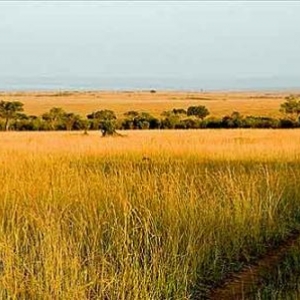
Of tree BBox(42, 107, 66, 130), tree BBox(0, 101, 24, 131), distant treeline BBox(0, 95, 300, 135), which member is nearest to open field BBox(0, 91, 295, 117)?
distant treeline BBox(0, 95, 300, 135)

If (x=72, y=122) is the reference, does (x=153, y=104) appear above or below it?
below

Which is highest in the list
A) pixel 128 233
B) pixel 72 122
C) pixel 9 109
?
pixel 128 233

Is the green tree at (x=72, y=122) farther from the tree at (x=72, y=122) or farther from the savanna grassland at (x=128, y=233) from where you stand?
the savanna grassland at (x=128, y=233)

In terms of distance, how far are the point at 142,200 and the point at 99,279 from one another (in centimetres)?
263

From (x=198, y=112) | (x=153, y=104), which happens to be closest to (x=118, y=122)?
(x=198, y=112)

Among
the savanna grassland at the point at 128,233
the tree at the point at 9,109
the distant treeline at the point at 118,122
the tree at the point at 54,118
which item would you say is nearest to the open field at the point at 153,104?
the distant treeline at the point at 118,122

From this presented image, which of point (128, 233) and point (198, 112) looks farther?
point (198, 112)

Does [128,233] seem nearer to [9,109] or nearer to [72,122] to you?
[72,122]

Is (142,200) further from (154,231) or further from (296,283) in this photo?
(296,283)

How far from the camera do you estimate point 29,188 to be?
8.22 meters

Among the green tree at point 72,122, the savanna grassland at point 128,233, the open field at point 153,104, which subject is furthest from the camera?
the open field at point 153,104

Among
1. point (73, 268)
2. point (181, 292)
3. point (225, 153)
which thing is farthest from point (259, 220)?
point (225, 153)

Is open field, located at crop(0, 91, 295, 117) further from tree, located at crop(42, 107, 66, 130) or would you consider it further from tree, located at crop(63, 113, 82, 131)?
tree, located at crop(63, 113, 82, 131)

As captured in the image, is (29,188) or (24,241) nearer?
(24,241)
